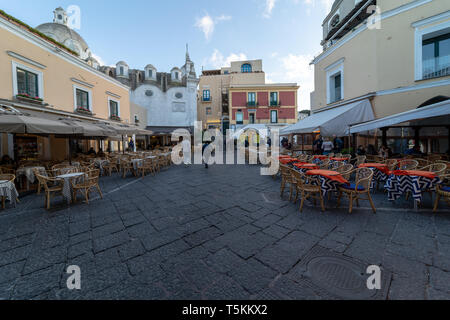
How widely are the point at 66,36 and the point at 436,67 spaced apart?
2798cm

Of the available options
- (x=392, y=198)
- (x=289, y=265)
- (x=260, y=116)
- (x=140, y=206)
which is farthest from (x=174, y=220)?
(x=260, y=116)

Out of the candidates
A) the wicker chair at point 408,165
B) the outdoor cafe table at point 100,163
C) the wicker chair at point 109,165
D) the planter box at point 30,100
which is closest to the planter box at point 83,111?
the planter box at point 30,100

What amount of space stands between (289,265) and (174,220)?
1984 mm

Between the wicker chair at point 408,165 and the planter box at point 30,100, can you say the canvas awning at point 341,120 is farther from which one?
the planter box at point 30,100

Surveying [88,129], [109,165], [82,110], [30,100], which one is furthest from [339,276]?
[82,110]

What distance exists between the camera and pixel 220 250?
2.30m

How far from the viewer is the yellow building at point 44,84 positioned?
24.0 feet

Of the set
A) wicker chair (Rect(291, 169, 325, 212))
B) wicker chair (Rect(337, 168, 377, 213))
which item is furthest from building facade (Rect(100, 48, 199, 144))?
wicker chair (Rect(337, 168, 377, 213))

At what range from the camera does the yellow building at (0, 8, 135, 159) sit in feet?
24.0

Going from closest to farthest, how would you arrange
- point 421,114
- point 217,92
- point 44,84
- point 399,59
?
point 421,114 → point 399,59 → point 44,84 → point 217,92

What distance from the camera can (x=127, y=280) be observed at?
5.94 feet

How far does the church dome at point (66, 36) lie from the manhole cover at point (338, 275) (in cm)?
2536

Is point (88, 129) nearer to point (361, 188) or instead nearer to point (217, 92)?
point (361, 188)
